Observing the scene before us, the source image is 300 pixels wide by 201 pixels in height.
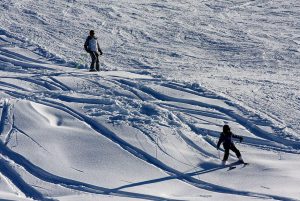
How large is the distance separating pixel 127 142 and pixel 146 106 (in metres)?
2.27

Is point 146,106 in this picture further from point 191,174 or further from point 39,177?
point 39,177

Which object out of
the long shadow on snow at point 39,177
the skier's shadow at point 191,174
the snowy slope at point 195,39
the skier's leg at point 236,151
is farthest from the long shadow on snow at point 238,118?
the long shadow on snow at point 39,177

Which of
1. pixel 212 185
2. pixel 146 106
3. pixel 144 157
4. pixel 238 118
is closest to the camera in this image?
pixel 212 185

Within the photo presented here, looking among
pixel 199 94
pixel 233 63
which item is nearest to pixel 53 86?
pixel 199 94

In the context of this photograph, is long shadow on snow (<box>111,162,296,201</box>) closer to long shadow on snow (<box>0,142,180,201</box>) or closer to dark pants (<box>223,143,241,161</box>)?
dark pants (<box>223,143,241,161</box>)

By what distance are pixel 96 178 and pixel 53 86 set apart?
595 cm

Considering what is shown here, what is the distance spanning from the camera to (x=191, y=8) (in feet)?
95.0

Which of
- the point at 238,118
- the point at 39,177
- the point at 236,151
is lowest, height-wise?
the point at 39,177

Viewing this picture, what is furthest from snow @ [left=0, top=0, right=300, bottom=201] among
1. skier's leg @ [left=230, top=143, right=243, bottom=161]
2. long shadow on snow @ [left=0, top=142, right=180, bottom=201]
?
skier's leg @ [left=230, top=143, right=243, bottom=161]

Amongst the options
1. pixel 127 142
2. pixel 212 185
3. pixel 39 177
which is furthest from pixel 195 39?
pixel 39 177

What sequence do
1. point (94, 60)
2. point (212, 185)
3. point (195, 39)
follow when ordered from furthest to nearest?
1. point (195, 39)
2. point (94, 60)
3. point (212, 185)

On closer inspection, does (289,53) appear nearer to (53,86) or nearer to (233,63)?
(233,63)

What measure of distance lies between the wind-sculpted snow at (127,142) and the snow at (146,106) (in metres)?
0.03

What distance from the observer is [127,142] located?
46.1 ft
